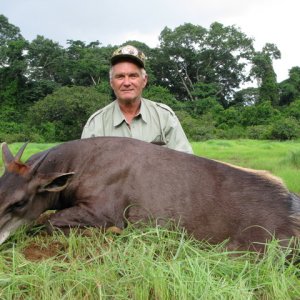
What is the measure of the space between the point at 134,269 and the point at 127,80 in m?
2.28

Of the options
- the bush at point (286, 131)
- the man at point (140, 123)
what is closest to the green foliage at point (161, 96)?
the bush at point (286, 131)

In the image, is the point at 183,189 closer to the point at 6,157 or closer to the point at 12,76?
the point at 6,157

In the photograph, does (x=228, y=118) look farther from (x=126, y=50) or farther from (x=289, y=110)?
(x=126, y=50)

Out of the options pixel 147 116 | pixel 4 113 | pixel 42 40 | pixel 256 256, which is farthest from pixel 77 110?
pixel 256 256

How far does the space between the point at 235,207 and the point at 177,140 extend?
140 cm

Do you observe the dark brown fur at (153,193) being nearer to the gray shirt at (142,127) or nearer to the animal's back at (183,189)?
the animal's back at (183,189)

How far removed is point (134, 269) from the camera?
2.35m

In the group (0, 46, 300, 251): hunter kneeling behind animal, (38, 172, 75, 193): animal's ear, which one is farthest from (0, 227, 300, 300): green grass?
(38, 172, 75, 193): animal's ear

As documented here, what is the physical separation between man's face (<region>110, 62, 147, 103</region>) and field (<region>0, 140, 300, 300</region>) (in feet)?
5.27

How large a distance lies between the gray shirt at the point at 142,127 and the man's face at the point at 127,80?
0.24 m

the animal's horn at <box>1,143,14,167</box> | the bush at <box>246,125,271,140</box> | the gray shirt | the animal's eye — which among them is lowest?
the bush at <box>246,125,271,140</box>

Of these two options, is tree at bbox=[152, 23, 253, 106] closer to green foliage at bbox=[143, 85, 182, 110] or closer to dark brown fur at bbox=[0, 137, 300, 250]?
green foliage at bbox=[143, 85, 182, 110]

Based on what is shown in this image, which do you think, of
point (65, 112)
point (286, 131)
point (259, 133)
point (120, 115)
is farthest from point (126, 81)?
point (65, 112)

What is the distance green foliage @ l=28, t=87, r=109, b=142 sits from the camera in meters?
26.1
